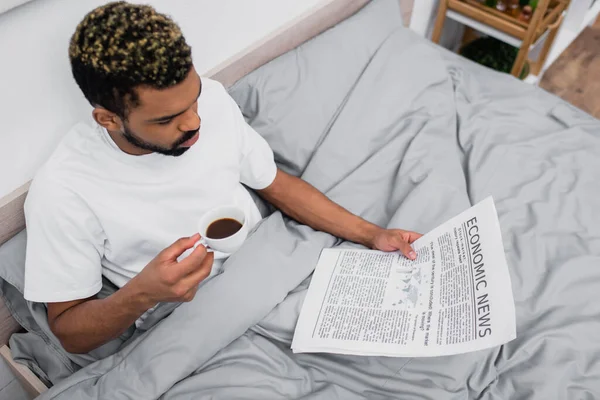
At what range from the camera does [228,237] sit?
76 cm

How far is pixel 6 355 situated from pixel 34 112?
0.56 metres

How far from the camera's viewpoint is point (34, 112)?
879 millimetres

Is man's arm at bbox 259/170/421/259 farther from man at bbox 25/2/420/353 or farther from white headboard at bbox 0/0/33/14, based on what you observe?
white headboard at bbox 0/0/33/14

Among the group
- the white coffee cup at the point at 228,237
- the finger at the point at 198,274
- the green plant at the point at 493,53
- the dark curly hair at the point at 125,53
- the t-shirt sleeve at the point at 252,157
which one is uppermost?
the dark curly hair at the point at 125,53

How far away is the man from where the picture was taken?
2.31 feet

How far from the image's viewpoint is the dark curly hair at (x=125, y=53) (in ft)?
2.24

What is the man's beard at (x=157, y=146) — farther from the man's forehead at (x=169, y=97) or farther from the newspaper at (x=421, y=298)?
the newspaper at (x=421, y=298)

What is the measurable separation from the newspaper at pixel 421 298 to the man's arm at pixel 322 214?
45 millimetres

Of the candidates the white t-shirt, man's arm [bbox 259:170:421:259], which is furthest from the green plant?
the white t-shirt

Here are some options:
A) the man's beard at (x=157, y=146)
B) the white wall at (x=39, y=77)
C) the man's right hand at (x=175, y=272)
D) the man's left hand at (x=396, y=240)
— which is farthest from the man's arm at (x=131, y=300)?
the man's left hand at (x=396, y=240)

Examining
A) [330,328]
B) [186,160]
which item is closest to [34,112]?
[186,160]

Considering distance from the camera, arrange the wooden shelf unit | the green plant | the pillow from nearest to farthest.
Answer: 1. the pillow
2. the wooden shelf unit
3. the green plant

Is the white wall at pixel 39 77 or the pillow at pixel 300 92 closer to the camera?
the white wall at pixel 39 77

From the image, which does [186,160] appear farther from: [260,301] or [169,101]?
[260,301]
